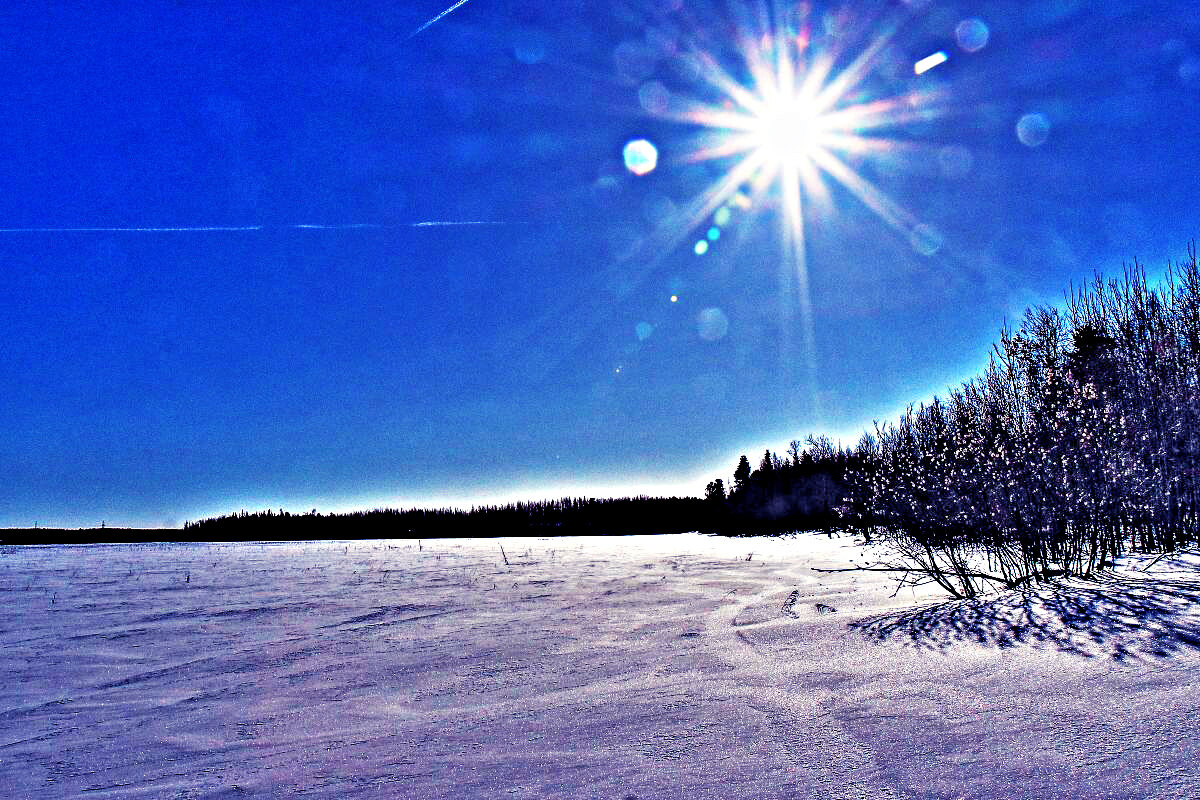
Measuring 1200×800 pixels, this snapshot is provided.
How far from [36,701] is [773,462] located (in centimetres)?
6815

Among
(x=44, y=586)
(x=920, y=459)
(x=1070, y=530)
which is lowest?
(x=44, y=586)

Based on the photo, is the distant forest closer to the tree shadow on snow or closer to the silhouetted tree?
the tree shadow on snow

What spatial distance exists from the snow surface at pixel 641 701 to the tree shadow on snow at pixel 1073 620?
3 centimetres

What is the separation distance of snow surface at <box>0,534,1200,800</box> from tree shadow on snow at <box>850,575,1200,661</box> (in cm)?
3

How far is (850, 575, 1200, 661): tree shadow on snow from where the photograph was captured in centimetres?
362

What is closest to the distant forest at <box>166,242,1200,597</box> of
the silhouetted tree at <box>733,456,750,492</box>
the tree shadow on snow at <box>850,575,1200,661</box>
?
the tree shadow on snow at <box>850,575,1200,661</box>

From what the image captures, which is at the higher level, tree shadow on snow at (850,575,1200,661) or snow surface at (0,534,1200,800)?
tree shadow on snow at (850,575,1200,661)

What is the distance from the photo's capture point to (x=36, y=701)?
408 centimetres

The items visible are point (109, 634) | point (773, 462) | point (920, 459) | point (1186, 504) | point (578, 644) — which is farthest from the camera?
point (773, 462)

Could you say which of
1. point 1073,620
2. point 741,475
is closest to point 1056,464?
point 1073,620

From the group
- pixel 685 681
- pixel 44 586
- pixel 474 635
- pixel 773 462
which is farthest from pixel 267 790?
pixel 773 462

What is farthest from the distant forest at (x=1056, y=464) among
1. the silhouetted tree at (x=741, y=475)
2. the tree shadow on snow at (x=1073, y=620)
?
the silhouetted tree at (x=741, y=475)

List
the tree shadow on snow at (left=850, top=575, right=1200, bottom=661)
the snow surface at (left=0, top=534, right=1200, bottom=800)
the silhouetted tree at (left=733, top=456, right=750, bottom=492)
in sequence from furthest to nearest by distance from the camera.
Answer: the silhouetted tree at (left=733, top=456, right=750, bottom=492) → the tree shadow on snow at (left=850, top=575, right=1200, bottom=661) → the snow surface at (left=0, top=534, right=1200, bottom=800)

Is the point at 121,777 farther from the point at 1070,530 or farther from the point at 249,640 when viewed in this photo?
the point at 1070,530
